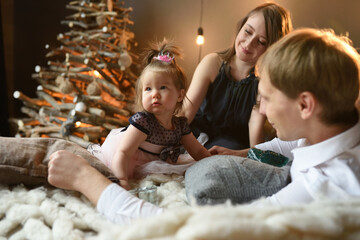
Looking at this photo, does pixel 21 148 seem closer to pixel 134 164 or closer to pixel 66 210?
pixel 66 210

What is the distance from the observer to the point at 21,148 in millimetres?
1038

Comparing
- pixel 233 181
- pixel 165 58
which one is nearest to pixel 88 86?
pixel 165 58

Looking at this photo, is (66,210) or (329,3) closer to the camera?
(66,210)

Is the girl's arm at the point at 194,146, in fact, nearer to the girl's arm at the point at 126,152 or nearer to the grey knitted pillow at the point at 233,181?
the girl's arm at the point at 126,152

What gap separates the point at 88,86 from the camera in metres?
2.39

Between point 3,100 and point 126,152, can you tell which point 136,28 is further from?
point 126,152

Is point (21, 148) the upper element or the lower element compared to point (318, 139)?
lower

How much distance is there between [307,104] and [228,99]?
1.01 meters

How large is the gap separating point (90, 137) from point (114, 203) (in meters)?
1.61

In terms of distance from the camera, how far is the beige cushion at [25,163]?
1000mm

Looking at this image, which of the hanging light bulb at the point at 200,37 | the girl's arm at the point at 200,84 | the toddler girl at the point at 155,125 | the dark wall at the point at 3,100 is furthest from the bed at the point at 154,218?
the dark wall at the point at 3,100

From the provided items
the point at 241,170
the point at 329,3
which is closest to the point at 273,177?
the point at 241,170

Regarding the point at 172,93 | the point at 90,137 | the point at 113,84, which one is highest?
the point at 172,93

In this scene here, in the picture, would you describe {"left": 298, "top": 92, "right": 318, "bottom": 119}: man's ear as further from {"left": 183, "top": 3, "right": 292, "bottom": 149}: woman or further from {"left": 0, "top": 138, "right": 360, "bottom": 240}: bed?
{"left": 183, "top": 3, "right": 292, "bottom": 149}: woman
